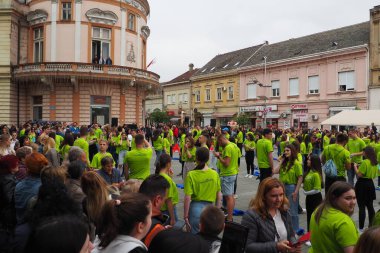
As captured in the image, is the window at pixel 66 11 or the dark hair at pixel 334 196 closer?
the dark hair at pixel 334 196

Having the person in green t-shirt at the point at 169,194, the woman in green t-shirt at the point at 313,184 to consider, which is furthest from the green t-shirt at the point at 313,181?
the person in green t-shirt at the point at 169,194

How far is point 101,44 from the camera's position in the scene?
2967cm

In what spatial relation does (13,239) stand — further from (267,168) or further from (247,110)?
(247,110)

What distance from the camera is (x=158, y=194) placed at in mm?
3764

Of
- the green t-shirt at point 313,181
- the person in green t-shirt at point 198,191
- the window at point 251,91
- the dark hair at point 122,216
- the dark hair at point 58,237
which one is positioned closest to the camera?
the dark hair at point 58,237

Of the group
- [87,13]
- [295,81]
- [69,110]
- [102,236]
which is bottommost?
[102,236]

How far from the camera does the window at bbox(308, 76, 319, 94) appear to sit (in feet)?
115

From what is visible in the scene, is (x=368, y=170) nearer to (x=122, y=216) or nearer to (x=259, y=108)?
(x=122, y=216)

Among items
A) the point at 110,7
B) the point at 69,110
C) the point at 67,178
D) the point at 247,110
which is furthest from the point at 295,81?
the point at 67,178

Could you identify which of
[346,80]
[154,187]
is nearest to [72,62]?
[346,80]

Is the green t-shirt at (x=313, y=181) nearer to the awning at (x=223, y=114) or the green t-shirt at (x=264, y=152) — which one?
the green t-shirt at (x=264, y=152)

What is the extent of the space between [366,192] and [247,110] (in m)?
34.5

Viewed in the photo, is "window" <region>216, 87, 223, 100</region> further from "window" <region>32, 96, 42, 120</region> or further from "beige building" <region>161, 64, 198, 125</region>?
"window" <region>32, 96, 42, 120</region>

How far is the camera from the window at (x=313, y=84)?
34938 millimetres
